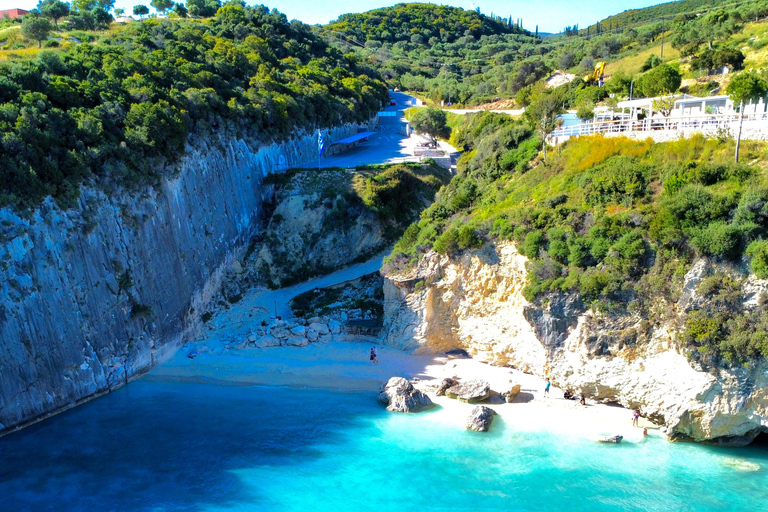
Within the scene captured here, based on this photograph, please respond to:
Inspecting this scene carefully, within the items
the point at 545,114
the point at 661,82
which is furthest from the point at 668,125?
the point at 661,82

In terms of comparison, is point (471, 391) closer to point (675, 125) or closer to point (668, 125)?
point (668, 125)

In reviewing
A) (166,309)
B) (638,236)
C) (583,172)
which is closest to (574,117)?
(583,172)

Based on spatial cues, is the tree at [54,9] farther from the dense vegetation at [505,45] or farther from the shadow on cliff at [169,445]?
the shadow on cliff at [169,445]

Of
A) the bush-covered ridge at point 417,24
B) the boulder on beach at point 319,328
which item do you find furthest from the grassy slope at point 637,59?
the bush-covered ridge at point 417,24

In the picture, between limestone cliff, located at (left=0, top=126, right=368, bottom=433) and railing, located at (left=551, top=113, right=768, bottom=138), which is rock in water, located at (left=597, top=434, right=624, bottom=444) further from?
limestone cliff, located at (left=0, top=126, right=368, bottom=433)

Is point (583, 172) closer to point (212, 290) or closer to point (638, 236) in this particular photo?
point (638, 236)

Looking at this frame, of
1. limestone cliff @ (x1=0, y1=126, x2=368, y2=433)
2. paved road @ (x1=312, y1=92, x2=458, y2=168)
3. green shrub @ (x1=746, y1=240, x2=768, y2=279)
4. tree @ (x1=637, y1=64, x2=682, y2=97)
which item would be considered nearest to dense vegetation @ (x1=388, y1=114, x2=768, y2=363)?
green shrub @ (x1=746, y1=240, x2=768, y2=279)
